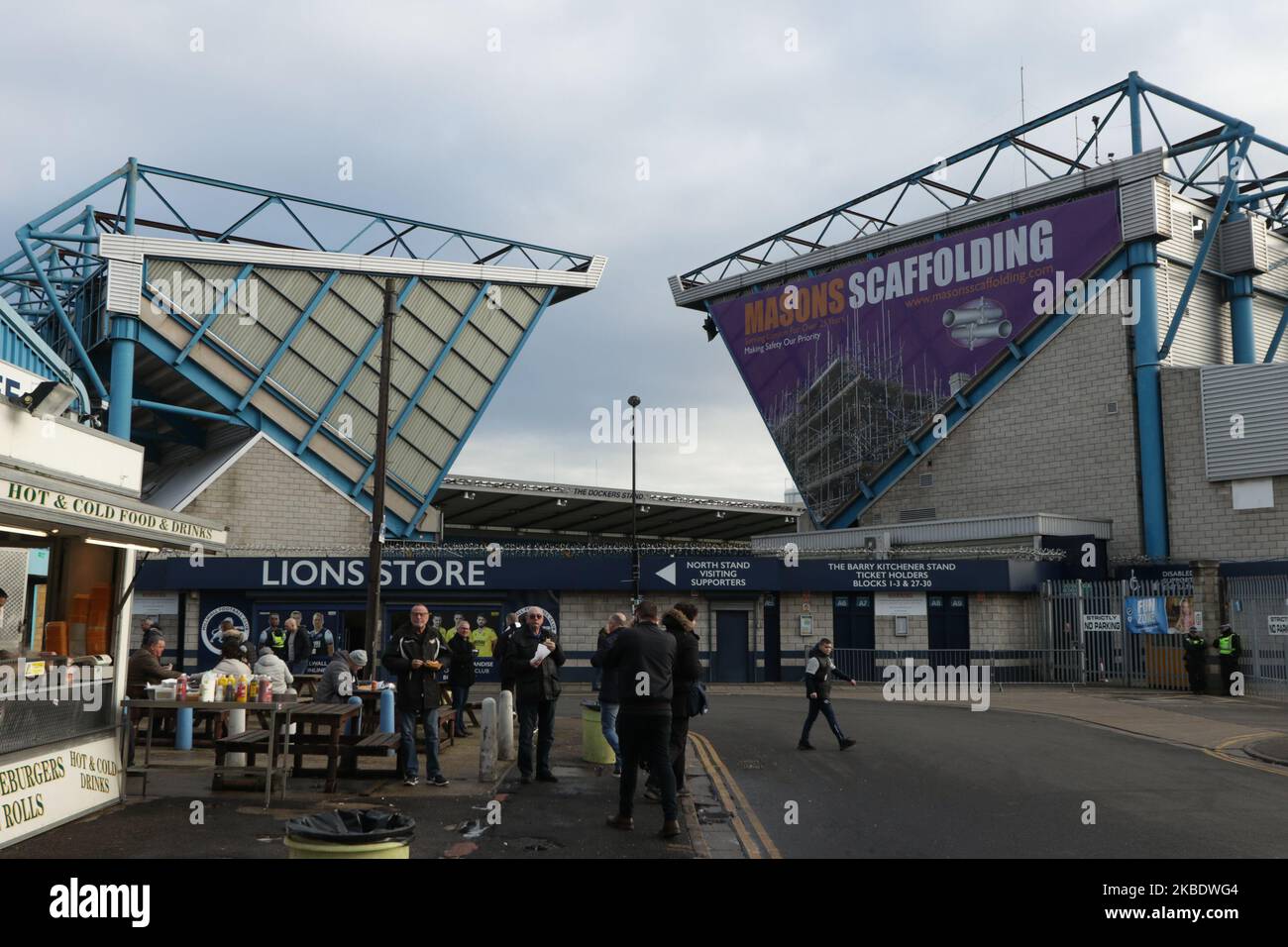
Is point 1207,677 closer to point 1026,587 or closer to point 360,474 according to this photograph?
point 1026,587

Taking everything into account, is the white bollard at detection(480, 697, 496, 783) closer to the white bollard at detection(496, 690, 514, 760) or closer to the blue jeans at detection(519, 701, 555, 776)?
the blue jeans at detection(519, 701, 555, 776)

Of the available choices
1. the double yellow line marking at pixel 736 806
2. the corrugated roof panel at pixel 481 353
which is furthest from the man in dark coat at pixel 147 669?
the corrugated roof panel at pixel 481 353

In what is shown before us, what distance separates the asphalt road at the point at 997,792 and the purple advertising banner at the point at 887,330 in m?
22.2

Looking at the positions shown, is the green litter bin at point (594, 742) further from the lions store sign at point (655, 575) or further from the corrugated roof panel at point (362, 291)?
the corrugated roof panel at point (362, 291)

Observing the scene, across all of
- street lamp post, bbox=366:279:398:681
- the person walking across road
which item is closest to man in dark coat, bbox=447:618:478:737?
street lamp post, bbox=366:279:398:681

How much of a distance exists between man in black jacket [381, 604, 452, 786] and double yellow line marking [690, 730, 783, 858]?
3030mm

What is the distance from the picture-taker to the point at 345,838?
215 inches

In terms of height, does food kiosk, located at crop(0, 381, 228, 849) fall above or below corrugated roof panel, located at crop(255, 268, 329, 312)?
below

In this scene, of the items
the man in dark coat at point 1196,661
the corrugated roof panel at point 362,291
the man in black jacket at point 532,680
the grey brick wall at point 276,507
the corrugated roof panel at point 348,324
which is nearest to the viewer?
the man in black jacket at point 532,680

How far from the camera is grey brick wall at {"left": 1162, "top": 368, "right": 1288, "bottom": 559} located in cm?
3036

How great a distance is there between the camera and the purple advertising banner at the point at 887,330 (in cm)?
3606

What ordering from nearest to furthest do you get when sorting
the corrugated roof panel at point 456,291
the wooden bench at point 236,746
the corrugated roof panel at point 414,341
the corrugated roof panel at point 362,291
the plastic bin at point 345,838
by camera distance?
the plastic bin at point 345,838, the wooden bench at point 236,746, the corrugated roof panel at point 362,291, the corrugated roof panel at point 414,341, the corrugated roof panel at point 456,291

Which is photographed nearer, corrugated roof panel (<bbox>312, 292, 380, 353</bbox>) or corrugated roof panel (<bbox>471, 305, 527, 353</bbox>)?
corrugated roof panel (<bbox>312, 292, 380, 353</bbox>)
